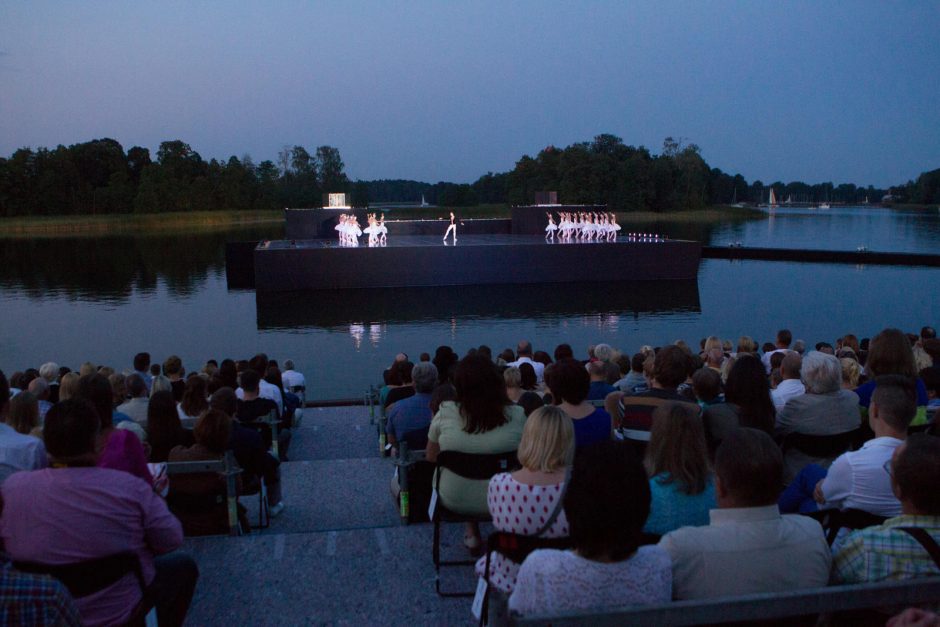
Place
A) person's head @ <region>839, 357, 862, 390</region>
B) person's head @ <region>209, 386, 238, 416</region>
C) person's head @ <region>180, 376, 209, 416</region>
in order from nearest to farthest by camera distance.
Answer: person's head @ <region>209, 386, 238, 416</region> → person's head @ <region>180, 376, 209, 416</region> → person's head @ <region>839, 357, 862, 390</region>

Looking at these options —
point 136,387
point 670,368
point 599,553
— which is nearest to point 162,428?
point 136,387

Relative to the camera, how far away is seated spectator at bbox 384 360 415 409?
630 cm

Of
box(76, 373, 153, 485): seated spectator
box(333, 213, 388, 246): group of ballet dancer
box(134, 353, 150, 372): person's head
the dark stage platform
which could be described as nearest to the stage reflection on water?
the dark stage platform

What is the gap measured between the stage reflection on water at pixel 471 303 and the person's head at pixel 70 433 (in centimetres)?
1891

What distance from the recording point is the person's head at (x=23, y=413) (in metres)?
3.90

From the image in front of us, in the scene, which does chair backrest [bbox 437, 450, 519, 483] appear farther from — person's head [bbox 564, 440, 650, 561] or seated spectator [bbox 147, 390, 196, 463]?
seated spectator [bbox 147, 390, 196, 463]

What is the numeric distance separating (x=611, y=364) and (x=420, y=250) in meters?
20.6

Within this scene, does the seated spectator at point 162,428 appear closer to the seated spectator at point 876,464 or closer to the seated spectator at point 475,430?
the seated spectator at point 475,430

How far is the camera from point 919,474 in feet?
7.71

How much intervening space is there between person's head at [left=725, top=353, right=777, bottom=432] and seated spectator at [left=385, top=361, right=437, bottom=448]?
1.91 m

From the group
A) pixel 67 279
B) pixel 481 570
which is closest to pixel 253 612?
pixel 481 570

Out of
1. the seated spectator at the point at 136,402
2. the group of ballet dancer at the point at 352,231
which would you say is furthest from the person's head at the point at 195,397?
the group of ballet dancer at the point at 352,231

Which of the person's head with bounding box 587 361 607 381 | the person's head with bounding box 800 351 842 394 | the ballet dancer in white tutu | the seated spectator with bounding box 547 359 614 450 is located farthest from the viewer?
the ballet dancer in white tutu

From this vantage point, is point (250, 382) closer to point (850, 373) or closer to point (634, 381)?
point (634, 381)
